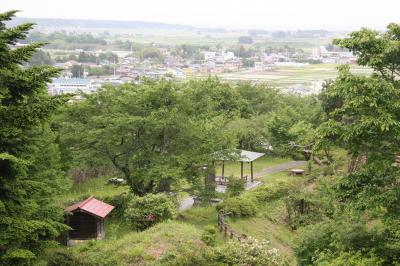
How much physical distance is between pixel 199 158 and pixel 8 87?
43.5ft

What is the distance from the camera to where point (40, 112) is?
12750 millimetres

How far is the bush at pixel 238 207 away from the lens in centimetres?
2661

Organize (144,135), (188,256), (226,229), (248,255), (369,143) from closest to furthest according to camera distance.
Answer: (369,143)
(188,256)
(248,255)
(226,229)
(144,135)

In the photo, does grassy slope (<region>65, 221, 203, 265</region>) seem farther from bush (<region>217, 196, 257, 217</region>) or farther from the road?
the road

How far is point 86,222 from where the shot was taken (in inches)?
858

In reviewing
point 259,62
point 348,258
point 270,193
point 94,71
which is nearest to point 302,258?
point 348,258

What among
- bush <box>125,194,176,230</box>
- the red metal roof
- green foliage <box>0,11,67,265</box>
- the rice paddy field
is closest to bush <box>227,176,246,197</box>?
bush <box>125,194,176,230</box>

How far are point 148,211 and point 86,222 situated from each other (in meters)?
2.70

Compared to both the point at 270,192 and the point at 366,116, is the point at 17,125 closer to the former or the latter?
the point at 366,116

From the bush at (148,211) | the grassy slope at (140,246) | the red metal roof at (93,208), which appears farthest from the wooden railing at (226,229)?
the red metal roof at (93,208)

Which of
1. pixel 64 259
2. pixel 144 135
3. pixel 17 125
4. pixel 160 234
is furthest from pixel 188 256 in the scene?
pixel 144 135

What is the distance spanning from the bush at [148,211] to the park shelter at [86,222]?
1.19 m

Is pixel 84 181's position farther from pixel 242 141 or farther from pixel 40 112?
pixel 40 112

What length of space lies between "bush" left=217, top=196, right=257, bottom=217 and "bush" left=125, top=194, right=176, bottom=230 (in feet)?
17.4
